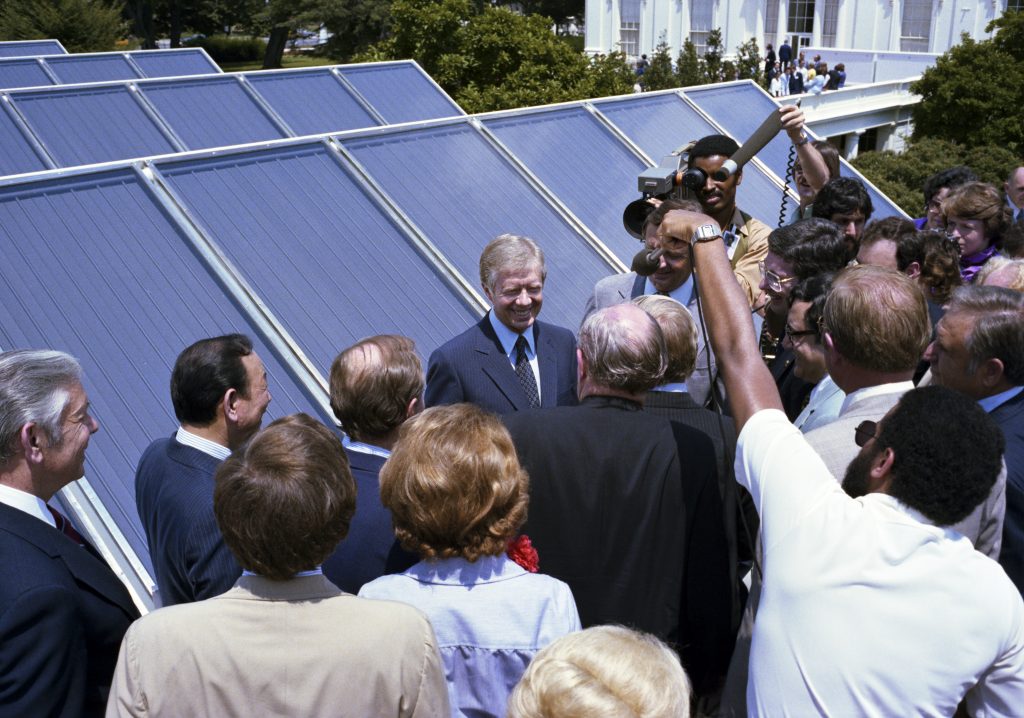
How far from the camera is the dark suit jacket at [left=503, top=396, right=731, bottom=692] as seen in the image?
2818 millimetres

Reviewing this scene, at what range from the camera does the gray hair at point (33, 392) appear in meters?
2.55

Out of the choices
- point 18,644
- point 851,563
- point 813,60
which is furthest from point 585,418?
point 813,60

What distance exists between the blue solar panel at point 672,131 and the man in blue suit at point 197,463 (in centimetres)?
400

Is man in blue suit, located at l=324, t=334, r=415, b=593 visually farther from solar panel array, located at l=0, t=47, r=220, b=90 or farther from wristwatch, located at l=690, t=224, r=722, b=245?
solar panel array, located at l=0, t=47, r=220, b=90

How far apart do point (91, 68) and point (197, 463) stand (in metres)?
9.92

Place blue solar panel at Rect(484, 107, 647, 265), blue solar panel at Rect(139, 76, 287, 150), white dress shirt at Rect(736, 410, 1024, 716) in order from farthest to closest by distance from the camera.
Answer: blue solar panel at Rect(139, 76, 287, 150) → blue solar panel at Rect(484, 107, 647, 265) → white dress shirt at Rect(736, 410, 1024, 716)

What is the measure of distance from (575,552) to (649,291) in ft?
6.31

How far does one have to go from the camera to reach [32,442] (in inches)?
102

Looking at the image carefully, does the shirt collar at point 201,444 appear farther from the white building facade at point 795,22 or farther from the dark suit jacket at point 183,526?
the white building facade at point 795,22

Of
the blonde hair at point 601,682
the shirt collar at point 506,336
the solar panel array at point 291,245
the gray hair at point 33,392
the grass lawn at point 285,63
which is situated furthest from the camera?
the grass lawn at point 285,63

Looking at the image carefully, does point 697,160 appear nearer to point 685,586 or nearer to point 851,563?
point 685,586

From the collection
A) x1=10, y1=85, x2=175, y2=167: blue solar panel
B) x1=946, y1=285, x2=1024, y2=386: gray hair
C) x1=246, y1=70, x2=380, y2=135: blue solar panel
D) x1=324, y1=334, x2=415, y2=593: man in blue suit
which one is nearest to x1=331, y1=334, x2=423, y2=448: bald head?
x1=324, y1=334, x2=415, y2=593: man in blue suit

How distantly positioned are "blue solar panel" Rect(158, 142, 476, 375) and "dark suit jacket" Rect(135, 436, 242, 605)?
0.92 meters

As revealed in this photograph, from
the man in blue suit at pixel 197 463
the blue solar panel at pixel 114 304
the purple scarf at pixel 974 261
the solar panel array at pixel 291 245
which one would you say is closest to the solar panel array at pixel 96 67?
the solar panel array at pixel 291 245
